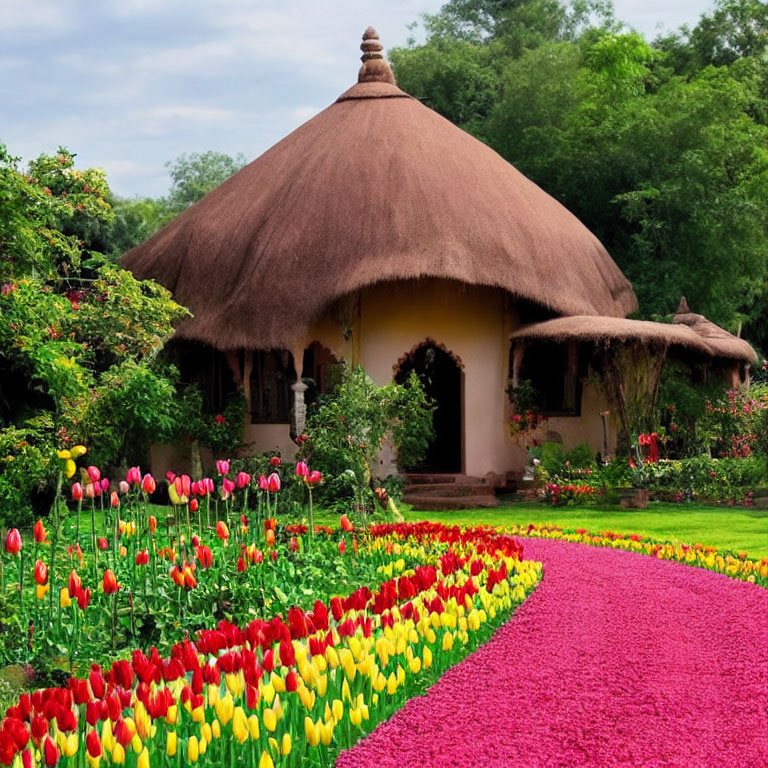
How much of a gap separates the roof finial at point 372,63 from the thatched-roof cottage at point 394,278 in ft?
3.26

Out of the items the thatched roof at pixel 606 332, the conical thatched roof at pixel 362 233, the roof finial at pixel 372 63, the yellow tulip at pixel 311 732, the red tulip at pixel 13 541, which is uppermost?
the roof finial at pixel 372 63

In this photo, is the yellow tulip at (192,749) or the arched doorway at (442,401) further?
the arched doorway at (442,401)

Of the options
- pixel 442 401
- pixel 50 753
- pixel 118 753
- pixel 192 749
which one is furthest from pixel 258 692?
pixel 442 401

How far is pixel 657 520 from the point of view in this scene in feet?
41.2

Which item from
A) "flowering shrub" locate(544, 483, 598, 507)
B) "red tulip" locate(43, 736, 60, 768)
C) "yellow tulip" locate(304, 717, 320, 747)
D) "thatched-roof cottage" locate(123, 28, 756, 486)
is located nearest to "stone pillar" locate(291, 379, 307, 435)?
"thatched-roof cottage" locate(123, 28, 756, 486)

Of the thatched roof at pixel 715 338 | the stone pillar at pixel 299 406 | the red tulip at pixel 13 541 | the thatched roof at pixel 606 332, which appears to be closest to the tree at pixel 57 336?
the stone pillar at pixel 299 406

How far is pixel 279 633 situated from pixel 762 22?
96.2 feet

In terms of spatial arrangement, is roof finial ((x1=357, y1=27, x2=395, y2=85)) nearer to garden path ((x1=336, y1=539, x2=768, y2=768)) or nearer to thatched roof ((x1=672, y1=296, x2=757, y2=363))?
thatched roof ((x1=672, y1=296, x2=757, y2=363))

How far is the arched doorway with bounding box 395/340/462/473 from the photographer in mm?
17438

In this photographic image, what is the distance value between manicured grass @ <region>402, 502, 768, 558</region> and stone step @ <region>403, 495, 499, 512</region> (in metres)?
0.24

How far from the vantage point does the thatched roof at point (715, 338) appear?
56.3ft

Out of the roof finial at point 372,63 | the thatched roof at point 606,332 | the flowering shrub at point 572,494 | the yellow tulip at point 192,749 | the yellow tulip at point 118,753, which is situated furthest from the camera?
the roof finial at point 372,63

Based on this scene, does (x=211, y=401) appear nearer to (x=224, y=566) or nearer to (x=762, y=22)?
(x=224, y=566)

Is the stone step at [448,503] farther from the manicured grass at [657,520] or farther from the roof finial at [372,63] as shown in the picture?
the roof finial at [372,63]
